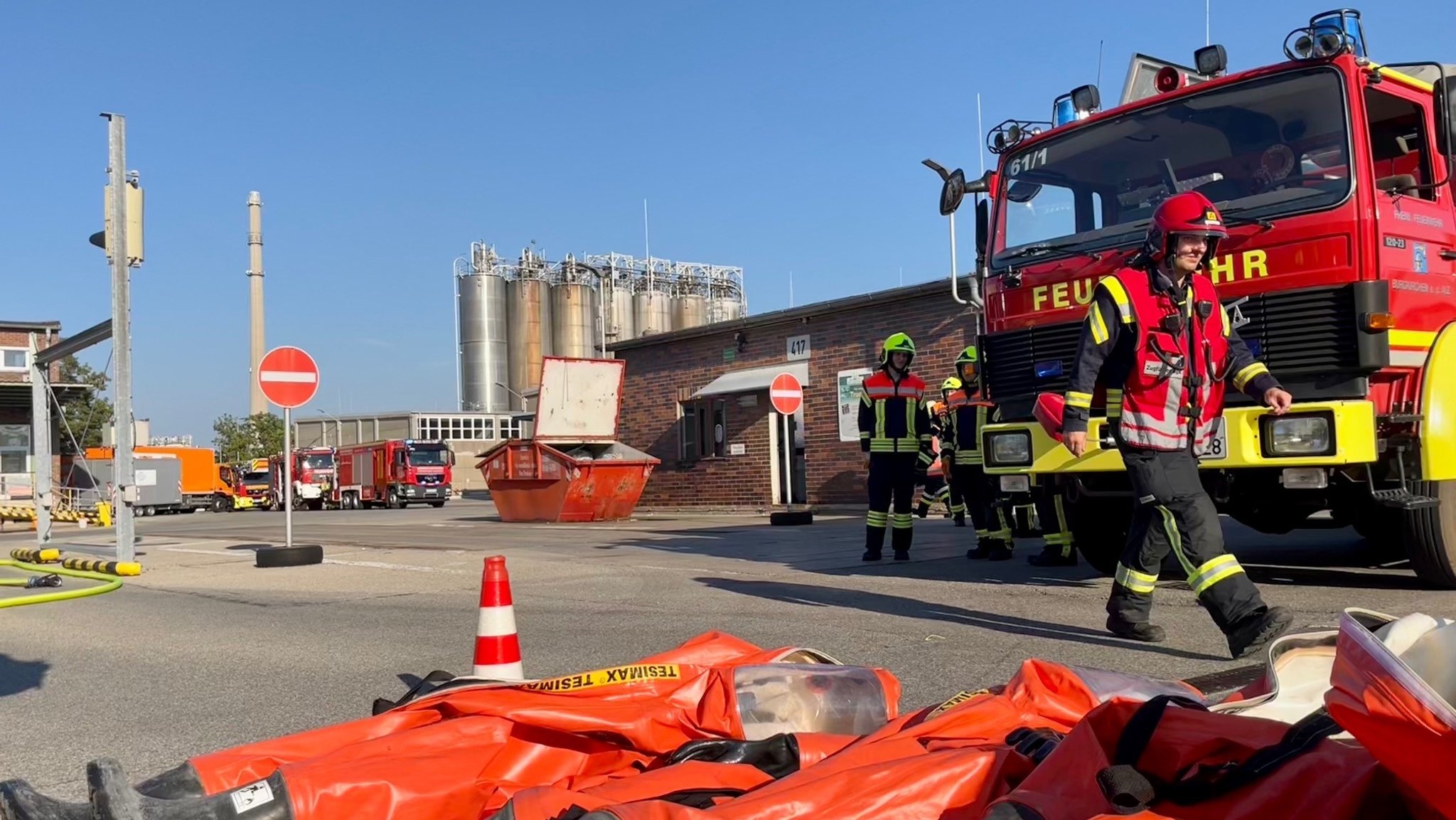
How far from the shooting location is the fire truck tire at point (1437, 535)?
251 inches

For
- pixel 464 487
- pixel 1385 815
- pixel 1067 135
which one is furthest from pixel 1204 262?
pixel 464 487

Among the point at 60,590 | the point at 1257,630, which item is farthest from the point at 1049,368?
the point at 60,590

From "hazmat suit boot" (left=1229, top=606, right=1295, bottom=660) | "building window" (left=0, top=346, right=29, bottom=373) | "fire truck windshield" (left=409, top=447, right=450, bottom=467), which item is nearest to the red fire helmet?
"hazmat suit boot" (left=1229, top=606, right=1295, bottom=660)

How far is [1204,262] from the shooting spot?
5.21m

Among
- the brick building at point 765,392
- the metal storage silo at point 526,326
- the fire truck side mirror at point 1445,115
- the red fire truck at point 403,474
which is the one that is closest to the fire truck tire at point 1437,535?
the fire truck side mirror at point 1445,115

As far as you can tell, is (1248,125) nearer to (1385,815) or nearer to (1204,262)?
(1204,262)

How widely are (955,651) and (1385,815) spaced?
345cm

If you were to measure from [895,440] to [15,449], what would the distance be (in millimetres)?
39676

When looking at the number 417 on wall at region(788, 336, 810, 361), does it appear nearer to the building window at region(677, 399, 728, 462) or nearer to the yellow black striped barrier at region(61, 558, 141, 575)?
the building window at region(677, 399, 728, 462)

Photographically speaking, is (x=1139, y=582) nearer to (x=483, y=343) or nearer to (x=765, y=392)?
(x=765, y=392)

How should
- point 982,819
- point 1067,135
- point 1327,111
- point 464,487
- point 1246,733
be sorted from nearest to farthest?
point 982,819
point 1246,733
point 1327,111
point 1067,135
point 464,487

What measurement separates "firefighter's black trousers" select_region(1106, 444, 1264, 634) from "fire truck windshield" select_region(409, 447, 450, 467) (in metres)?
36.5

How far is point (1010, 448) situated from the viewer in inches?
285

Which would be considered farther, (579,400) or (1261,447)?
(579,400)
